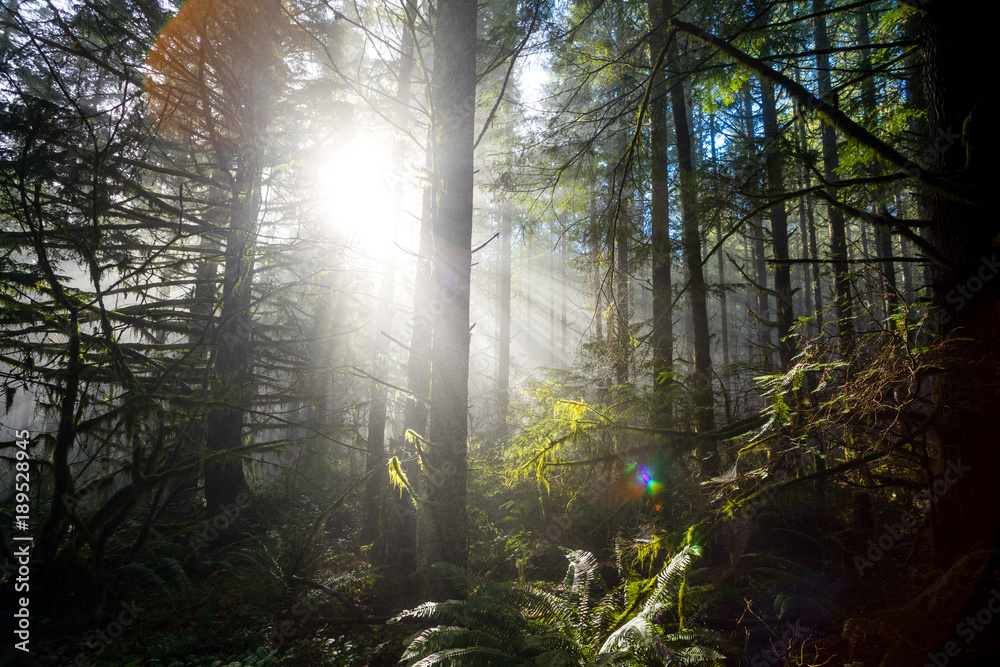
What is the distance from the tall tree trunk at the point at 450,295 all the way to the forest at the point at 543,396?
34mm

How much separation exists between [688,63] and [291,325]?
9551 mm

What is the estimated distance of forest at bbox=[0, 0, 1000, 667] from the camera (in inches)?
104

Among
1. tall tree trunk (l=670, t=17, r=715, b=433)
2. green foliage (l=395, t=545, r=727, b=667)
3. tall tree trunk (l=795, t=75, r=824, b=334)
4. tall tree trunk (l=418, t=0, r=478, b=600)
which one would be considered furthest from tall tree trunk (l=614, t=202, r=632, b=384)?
green foliage (l=395, t=545, r=727, b=667)

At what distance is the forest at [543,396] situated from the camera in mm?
2654

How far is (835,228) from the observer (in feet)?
32.4

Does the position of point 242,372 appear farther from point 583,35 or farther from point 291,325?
point 583,35

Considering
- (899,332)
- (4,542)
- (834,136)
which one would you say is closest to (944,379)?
(899,332)

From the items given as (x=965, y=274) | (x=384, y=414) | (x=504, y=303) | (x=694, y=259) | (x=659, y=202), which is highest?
(x=504, y=303)

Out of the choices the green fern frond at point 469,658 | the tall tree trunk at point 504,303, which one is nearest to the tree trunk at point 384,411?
the green fern frond at point 469,658

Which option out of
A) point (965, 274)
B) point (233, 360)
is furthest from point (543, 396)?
point (233, 360)

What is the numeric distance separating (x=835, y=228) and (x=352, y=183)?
11.0m

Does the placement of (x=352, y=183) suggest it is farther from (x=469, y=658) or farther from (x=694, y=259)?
(x=469, y=658)

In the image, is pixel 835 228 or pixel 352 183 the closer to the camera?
pixel 352 183

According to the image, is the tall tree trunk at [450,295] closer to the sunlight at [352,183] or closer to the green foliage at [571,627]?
the green foliage at [571,627]
